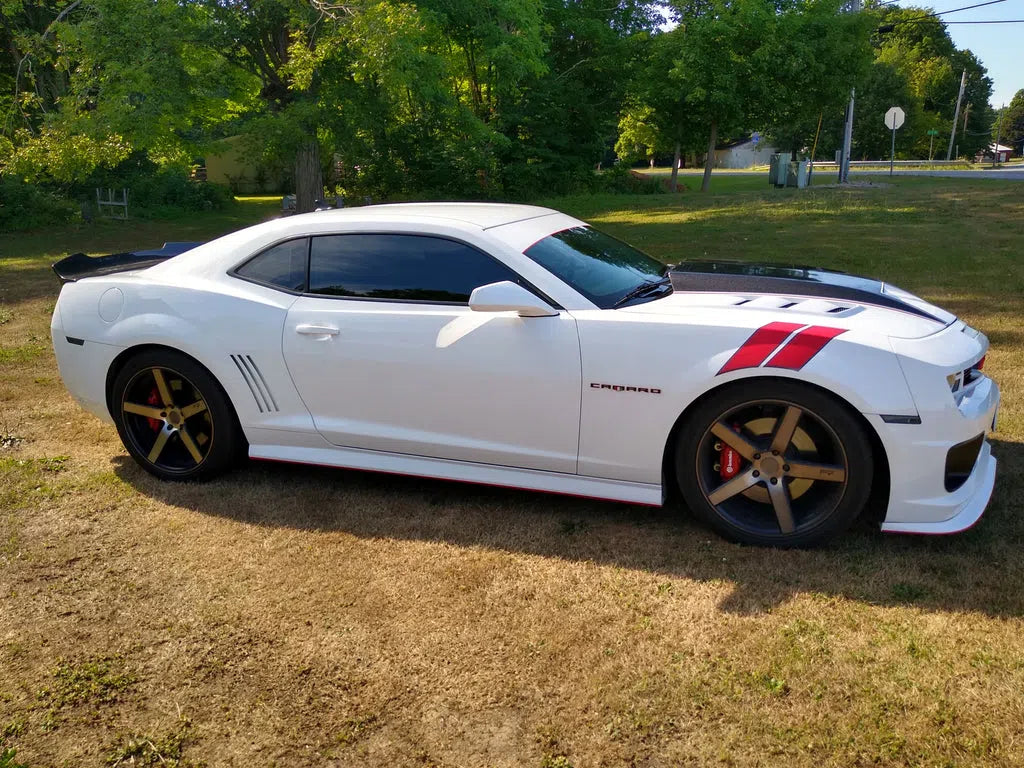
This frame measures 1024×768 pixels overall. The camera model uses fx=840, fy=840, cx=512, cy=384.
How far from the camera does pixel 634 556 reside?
3531 mm

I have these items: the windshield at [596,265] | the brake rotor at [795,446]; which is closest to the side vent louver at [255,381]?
the windshield at [596,265]

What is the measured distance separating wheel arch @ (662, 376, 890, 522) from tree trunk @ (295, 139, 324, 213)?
47.9 feet

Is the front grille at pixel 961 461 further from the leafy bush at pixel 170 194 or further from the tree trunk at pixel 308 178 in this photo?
the leafy bush at pixel 170 194

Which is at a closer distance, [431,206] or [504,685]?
[504,685]

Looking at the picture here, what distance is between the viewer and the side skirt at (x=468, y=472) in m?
3.66

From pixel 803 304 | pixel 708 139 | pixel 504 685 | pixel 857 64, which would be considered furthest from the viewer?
pixel 708 139

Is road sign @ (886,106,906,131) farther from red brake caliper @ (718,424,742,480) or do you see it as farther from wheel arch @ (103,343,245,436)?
wheel arch @ (103,343,245,436)

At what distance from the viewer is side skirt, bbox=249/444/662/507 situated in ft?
12.0

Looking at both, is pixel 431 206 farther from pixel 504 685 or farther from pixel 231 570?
pixel 504 685

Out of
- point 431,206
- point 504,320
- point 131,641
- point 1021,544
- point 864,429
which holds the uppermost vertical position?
point 431,206

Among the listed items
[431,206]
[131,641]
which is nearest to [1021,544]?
[431,206]

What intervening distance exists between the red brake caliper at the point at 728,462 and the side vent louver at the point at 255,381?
7.00 feet

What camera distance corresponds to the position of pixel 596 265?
405cm

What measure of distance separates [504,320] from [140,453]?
2.22 meters
